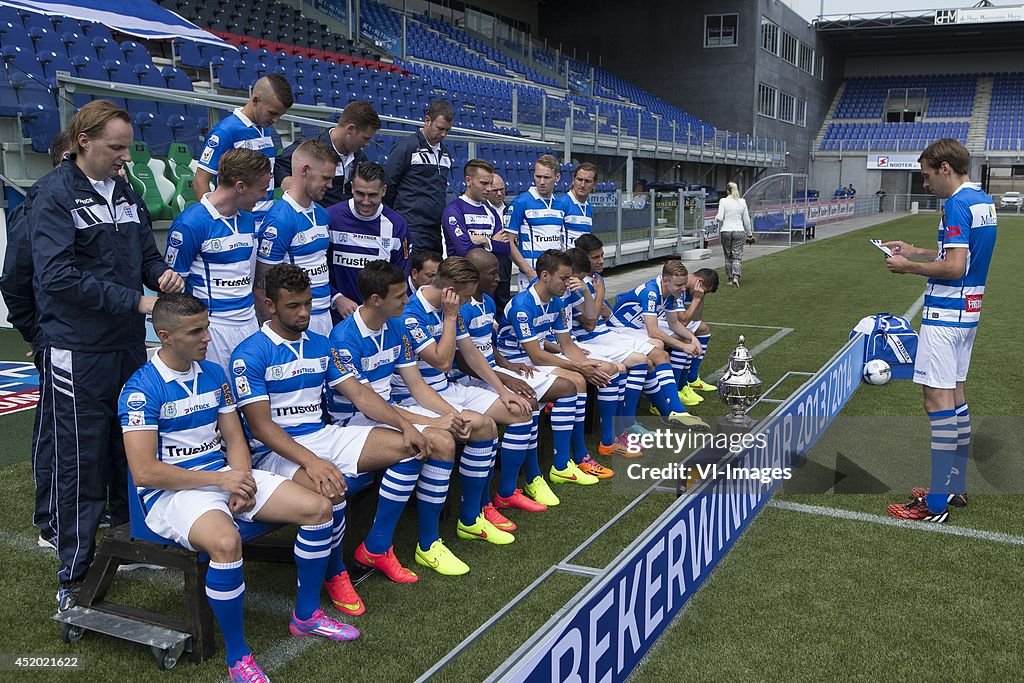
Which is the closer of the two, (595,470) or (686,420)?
(595,470)

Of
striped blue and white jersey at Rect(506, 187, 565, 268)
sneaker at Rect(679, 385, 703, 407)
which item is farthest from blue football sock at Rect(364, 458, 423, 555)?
sneaker at Rect(679, 385, 703, 407)

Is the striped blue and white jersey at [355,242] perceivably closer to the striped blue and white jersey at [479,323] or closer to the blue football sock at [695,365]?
the striped blue and white jersey at [479,323]

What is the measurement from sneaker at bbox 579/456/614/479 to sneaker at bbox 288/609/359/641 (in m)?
2.22

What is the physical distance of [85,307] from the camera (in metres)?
3.29

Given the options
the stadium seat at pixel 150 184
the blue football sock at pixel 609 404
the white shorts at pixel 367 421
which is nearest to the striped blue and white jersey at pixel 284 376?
the white shorts at pixel 367 421

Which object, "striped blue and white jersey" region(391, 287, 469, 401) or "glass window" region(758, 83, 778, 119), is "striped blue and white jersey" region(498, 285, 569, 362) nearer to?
"striped blue and white jersey" region(391, 287, 469, 401)

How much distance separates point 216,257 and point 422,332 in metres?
1.09

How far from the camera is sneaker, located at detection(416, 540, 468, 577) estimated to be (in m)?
3.83

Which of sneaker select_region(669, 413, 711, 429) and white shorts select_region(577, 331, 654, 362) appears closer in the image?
white shorts select_region(577, 331, 654, 362)

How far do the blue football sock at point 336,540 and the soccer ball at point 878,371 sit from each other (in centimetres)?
534

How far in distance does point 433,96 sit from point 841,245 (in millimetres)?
11765

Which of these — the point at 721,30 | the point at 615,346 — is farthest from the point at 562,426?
the point at 721,30

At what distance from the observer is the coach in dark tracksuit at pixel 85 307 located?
3213mm

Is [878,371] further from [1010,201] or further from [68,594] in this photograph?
[1010,201]
